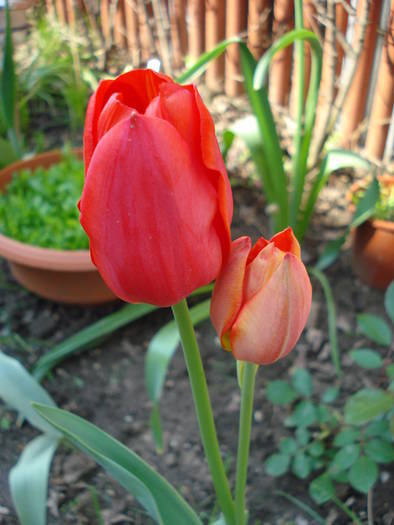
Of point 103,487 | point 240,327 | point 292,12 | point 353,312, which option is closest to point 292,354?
point 353,312

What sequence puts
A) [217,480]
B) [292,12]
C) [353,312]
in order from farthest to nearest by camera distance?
[292,12]
[353,312]
[217,480]

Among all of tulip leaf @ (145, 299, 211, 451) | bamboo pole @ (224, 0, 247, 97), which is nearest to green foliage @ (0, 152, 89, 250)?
tulip leaf @ (145, 299, 211, 451)

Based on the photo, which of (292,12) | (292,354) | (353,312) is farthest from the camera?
(292,12)

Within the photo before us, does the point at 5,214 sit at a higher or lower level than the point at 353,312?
higher

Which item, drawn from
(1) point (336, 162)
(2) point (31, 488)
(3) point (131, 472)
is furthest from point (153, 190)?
(1) point (336, 162)

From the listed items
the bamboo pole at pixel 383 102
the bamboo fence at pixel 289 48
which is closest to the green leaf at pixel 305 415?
the bamboo fence at pixel 289 48

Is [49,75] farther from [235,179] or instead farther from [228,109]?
[235,179]
